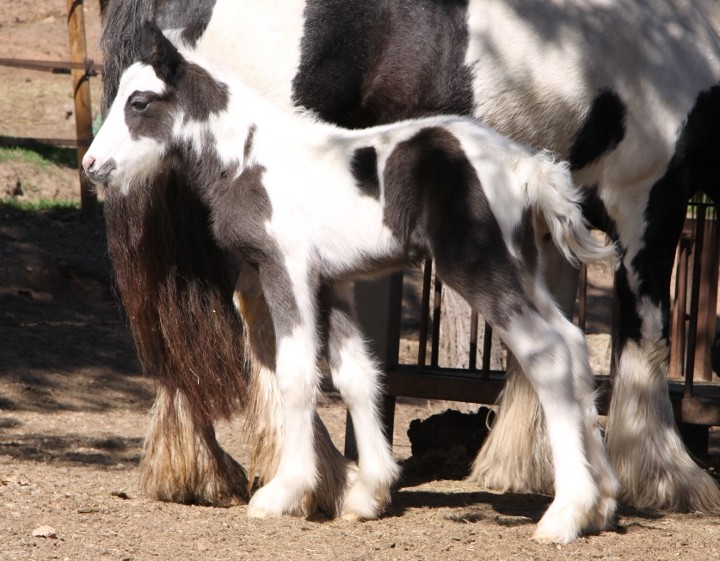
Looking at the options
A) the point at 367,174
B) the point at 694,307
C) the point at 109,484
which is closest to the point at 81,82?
the point at 109,484

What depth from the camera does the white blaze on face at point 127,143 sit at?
397 centimetres

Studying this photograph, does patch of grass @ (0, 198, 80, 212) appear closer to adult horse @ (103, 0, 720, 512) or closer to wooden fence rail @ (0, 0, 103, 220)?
wooden fence rail @ (0, 0, 103, 220)

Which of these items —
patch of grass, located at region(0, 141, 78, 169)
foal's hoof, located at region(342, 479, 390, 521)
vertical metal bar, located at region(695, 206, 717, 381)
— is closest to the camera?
foal's hoof, located at region(342, 479, 390, 521)

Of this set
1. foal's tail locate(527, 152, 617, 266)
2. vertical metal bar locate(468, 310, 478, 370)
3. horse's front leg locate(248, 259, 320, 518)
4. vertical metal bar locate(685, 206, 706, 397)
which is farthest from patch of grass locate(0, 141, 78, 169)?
foal's tail locate(527, 152, 617, 266)

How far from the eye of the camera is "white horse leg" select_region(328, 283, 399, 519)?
403 centimetres

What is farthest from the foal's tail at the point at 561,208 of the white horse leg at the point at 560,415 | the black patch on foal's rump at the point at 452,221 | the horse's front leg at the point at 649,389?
the horse's front leg at the point at 649,389

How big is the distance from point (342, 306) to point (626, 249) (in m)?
1.26

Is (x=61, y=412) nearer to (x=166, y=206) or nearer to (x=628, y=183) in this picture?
(x=166, y=206)

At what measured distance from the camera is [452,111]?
431 cm

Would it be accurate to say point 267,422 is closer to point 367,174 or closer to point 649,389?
point 367,174

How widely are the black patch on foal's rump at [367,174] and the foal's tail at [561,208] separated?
0.55m

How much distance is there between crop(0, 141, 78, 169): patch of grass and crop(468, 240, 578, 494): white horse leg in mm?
9199

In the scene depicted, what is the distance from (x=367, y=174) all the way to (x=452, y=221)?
38 cm

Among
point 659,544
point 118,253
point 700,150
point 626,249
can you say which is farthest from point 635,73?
point 118,253
